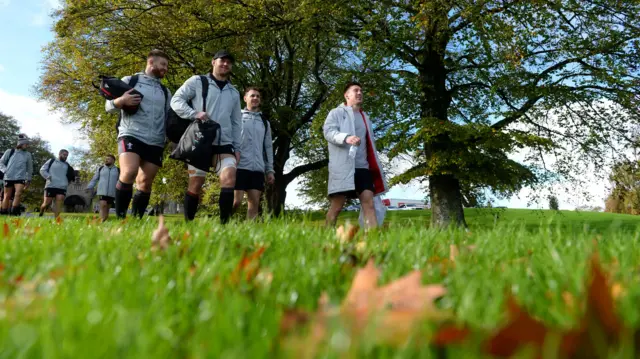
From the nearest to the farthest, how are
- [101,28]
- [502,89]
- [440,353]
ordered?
[440,353] < [502,89] < [101,28]

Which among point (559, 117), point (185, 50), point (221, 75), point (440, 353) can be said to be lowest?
point (440, 353)

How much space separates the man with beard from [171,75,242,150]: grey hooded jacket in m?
0.51

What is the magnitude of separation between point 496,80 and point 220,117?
31.5 feet

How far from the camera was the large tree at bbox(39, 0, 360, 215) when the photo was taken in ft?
43.8

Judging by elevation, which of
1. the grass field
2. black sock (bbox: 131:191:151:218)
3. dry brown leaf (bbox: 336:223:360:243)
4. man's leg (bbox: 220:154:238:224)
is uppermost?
man's leg (bbox: 220:154:238:224)

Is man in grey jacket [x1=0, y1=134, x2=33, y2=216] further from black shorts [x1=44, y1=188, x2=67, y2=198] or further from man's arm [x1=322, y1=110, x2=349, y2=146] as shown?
man's arm [x1=322, y1=110, x2=349, y2=146]

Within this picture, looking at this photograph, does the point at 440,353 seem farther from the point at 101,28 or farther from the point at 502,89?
the point at 101,28

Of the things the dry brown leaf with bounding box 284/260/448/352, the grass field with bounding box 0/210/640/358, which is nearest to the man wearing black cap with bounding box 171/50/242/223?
the grass field with bounding box 0/210/640/358

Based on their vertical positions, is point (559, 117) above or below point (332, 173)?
above

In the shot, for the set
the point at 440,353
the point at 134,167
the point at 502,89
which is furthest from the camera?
the point at 502,89

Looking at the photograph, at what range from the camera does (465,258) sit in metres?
1.87

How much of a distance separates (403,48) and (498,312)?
13751mm

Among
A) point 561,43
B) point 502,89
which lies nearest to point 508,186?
point 502,89

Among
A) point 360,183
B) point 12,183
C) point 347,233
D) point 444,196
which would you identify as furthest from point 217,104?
point 12,183
